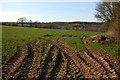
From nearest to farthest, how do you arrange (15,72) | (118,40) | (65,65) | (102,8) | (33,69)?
(15,72), (33,69), (65,65), (118,40), (102,8)

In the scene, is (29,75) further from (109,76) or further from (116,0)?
(116,0)

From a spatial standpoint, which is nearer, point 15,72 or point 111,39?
point 15,72

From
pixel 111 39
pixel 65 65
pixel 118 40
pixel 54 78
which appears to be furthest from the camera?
pixel 111 39

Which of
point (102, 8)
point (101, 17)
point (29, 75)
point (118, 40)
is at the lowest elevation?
point (29, 75)

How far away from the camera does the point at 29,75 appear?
22.1ft

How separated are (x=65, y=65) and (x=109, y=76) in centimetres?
275

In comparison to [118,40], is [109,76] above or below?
below

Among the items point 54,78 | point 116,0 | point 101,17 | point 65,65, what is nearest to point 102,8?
point 101,17

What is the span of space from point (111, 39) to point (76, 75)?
13.0 metres

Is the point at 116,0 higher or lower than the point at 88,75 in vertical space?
higher

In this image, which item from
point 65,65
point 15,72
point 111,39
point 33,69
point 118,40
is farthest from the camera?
point 111,39

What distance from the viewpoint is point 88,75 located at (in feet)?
22.2

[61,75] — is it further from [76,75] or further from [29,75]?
[29,75]

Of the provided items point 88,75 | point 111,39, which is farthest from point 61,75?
point 111,39
